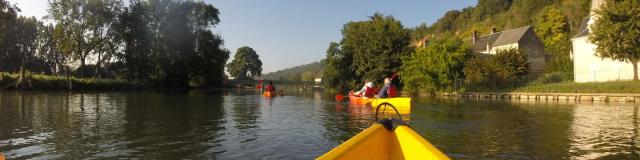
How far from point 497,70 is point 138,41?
161ft

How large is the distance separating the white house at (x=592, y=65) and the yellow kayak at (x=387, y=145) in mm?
45344

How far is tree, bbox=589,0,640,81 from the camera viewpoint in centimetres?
4047

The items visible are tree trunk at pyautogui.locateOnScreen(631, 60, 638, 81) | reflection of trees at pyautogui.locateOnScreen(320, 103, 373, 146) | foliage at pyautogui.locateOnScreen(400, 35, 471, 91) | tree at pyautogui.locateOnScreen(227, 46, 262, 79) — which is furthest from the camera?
tree at pyautogui.locateOnScreen(227, 46, 262, 79)

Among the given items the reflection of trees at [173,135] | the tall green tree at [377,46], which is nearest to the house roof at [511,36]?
the tall green tree at [377,46]

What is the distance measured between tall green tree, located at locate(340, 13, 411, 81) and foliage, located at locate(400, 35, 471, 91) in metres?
7.84

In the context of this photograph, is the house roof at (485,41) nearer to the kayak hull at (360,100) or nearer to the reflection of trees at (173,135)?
the kayak hull at (360,100)

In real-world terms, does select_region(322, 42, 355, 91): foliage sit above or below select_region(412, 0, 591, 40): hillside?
below

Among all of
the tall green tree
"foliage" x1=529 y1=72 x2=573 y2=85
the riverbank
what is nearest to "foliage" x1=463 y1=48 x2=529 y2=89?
"foliage" x1=529 y1=72 x2=573 y2=85

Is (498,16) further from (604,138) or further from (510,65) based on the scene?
(604,138)

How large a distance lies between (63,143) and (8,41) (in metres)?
85.0

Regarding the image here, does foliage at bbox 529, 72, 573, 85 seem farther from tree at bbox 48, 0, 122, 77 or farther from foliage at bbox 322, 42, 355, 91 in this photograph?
tree at bbox 48, 0, 122, 77

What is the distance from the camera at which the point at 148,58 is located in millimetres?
73188

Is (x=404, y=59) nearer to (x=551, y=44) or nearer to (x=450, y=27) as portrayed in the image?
(x=551, y=44)

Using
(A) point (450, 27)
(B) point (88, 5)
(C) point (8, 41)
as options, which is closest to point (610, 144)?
(B) point (88, 5)
